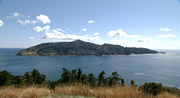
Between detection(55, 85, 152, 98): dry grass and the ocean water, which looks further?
the ocean water

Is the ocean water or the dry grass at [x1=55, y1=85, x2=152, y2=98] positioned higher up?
the dry grass at [x1=55, y1=85, x2=152, y2=98]

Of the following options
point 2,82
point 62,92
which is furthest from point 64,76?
point 62,92

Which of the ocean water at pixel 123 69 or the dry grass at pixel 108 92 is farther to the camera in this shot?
the ocean water at pixel 123 69

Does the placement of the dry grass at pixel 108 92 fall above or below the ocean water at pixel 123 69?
above

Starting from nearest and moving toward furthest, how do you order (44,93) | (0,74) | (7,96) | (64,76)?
(7,96)
(44,93)
(0,74)
(64,76)

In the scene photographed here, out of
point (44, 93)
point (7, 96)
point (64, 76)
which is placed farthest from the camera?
point (64, 76)

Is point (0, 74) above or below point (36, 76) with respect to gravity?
above

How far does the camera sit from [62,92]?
5.14m

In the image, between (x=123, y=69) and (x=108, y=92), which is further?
(x=123, y=69)

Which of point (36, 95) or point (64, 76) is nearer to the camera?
point (36, 95)

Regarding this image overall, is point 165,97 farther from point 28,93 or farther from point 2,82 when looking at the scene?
point 2,82

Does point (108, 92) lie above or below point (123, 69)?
above

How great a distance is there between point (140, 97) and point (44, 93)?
13.9ft

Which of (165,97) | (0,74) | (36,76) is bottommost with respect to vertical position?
(36,76)
